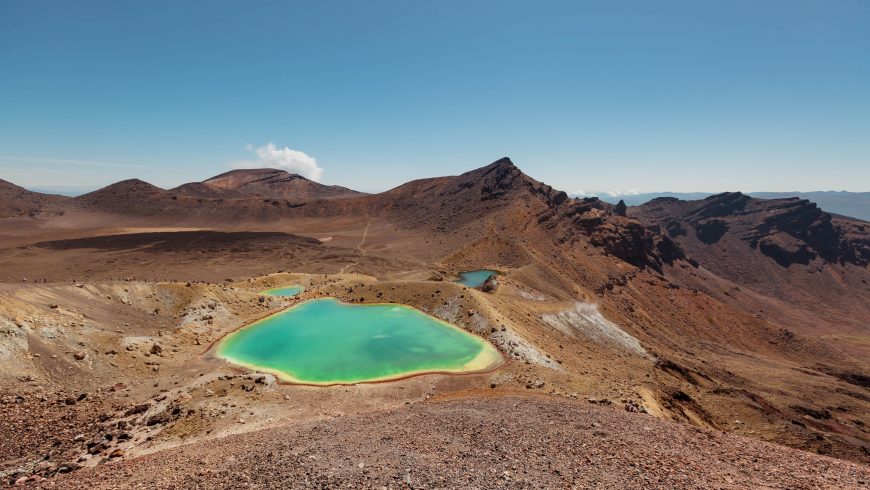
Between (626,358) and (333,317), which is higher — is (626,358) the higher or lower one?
the lower one

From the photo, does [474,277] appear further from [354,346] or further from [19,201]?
[19,201]

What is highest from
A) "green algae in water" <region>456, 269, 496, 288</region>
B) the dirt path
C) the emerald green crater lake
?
the dirt path

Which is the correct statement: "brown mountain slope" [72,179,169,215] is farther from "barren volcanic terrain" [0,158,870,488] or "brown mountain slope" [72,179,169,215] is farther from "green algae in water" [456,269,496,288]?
"green algae in water" [456,269,496,288]

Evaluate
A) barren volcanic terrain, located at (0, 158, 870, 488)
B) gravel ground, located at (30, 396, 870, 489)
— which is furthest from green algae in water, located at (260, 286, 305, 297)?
gravel ground, located at (30, 396, 870, 489)

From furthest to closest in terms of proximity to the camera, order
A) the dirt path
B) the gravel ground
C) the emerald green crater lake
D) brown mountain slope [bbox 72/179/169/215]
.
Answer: brown mountain slope [bbox 72/179/169/215] < the dirt path < the emerald green crater lake < the gravel ground

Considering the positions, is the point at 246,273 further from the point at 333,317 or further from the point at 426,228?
the point at 426,228

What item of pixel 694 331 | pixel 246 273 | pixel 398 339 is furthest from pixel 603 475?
pixel 694 331

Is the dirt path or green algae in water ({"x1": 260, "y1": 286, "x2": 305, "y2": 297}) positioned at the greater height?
the dirt path

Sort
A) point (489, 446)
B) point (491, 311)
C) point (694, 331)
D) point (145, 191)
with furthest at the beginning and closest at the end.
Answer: point (145, 191) → point (694, 331) → point (491, 311) → point (489, 446)
